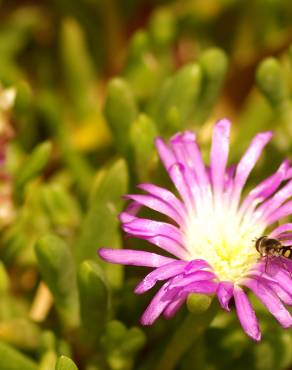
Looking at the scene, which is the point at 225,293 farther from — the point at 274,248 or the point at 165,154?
the point at 165,154

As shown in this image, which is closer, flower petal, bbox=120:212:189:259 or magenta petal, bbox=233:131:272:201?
flower petal, bbox=120:212:189:259

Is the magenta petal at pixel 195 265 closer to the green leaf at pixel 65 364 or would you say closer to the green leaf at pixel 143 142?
the green leaf at pixel 65 364

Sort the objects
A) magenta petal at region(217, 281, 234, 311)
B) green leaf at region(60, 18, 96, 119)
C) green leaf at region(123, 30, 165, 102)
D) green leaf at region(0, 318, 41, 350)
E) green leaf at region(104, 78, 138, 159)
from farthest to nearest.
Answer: green leaf at region(60, 18, 96, 119)
green leaf at region(123, 30, 165, 102)
green leaf at region(104, 78, 138, 159)
green leaf at region(0, 318, 41, 350)
magenta petal at region(217, 281, 234, 311)

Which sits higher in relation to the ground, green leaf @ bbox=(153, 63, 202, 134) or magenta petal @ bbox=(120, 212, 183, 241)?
green leaf @ bbox=(153, 63, 202, 134)

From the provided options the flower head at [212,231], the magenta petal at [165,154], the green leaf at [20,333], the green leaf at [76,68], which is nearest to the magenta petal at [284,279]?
the flower head at [212,231]

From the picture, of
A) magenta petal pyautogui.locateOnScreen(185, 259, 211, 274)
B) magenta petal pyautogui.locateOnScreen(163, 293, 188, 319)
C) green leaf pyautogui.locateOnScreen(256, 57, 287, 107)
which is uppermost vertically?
green leaf pyautogui.locateOnScreen(256, 57, 287, 107)

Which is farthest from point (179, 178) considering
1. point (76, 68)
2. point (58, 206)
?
point (76, 68)

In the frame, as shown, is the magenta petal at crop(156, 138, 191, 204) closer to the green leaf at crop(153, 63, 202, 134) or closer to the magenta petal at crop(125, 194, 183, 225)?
the magenta petal at crop(125, 194, 183, 225)

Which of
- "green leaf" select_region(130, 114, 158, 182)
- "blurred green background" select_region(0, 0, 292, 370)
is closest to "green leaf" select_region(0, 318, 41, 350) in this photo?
"blurred green background" select_region(0, 0, 292, 370)
